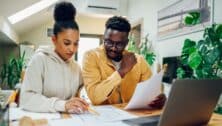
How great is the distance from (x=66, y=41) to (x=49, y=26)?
6.20 metres

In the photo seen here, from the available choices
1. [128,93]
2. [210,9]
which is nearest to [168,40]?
[210,9]

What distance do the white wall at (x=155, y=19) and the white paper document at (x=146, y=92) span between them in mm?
1476

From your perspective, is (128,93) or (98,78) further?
(128,93)

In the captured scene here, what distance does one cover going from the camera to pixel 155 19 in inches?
148

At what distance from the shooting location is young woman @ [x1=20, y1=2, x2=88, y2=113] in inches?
43.9

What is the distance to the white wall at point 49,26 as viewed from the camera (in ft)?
23.3

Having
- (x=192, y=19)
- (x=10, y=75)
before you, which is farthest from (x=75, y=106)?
(x=10, y=75)

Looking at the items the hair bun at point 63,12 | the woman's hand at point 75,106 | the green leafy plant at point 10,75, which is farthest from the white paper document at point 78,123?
the green leafy plant at point 10,75

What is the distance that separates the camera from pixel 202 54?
2.04 m

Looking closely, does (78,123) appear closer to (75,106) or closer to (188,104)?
(75,106)

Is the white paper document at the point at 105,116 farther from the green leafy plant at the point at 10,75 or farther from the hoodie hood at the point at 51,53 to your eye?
the green leafy plant at the point at 10,75

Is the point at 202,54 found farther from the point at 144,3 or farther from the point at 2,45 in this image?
the point at 2,45

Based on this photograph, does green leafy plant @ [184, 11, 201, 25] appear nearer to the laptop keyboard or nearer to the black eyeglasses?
the black eyeglasses

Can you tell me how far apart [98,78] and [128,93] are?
0.84 feet
